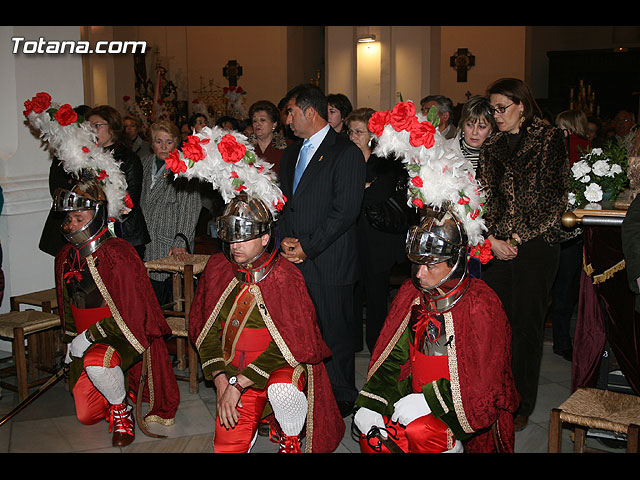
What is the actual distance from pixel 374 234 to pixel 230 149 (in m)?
1.90

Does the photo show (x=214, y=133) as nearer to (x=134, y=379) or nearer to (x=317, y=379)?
(x=317, y=379)

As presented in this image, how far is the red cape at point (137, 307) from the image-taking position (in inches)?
153

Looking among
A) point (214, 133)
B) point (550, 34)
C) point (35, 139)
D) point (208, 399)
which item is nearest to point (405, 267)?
point (208, 399)

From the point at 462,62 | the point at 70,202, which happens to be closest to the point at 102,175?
the point at 70,202

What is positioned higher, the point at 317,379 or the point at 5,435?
the point at 317,379

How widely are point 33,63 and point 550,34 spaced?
13.8m

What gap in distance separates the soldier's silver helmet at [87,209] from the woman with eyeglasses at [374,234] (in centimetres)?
178

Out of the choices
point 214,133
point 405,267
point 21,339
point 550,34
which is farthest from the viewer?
point 550,34

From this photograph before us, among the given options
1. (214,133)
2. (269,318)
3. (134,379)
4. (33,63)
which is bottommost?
(134,379)

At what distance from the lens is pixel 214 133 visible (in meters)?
3.32

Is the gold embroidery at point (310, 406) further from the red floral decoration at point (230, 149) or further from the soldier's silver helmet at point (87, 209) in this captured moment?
the soldier's silver helmet at point (87, 209)

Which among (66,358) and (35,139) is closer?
(66,358)

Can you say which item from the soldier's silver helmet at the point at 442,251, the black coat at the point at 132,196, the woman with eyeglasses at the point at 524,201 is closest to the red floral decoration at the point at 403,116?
the soldier's silver helmet at the point at 442,251

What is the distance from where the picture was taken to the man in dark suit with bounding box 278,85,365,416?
393cm
